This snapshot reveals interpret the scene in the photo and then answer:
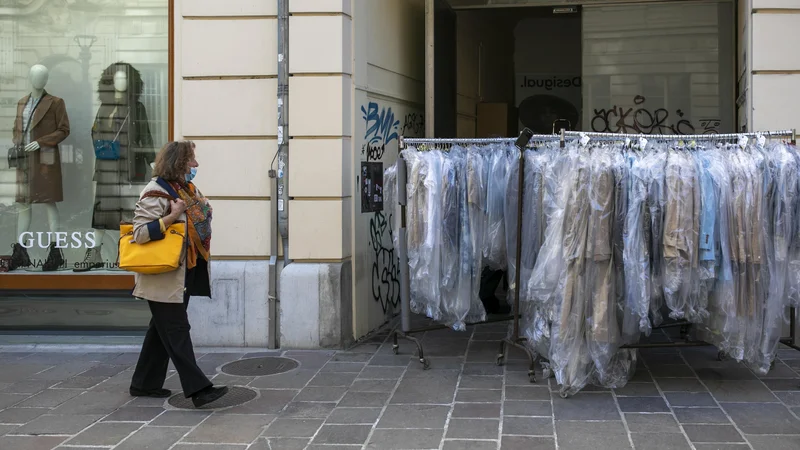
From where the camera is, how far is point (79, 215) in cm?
786

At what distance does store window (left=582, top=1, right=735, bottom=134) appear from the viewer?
29.5 ft

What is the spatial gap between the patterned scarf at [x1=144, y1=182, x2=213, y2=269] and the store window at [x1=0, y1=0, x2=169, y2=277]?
2439 mm

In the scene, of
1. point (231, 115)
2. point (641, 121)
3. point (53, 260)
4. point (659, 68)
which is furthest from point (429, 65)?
point (53, 260)

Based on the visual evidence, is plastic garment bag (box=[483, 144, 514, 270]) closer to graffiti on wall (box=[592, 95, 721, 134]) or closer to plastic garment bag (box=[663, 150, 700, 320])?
plastic garment bag (box=[663, 150, 700, 320])

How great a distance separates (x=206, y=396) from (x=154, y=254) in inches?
39.9

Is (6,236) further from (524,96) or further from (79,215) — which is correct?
(524,96)

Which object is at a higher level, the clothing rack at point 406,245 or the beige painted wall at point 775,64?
the beige painted wall at point 775,64

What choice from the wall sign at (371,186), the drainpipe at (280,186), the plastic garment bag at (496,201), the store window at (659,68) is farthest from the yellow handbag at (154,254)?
the store window at (659,68)

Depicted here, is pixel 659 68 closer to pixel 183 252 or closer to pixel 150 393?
pixel 183 252

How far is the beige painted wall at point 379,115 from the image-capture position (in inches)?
288

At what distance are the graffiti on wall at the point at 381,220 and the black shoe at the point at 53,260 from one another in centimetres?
296

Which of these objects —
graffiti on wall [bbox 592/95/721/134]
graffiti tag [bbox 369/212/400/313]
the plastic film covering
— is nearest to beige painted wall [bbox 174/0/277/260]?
graffiti tag [bbox 369/212/400/313]

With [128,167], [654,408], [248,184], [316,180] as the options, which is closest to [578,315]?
[654,408]

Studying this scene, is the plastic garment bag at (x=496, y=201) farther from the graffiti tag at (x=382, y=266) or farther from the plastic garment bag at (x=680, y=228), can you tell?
the graffiti tag at (x=382, y=266)
